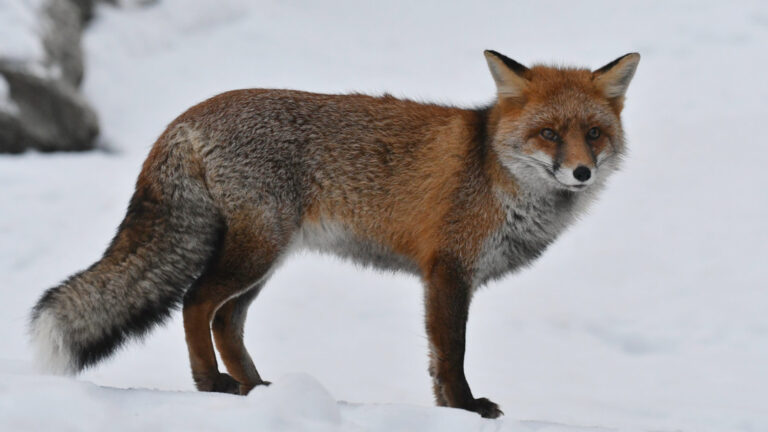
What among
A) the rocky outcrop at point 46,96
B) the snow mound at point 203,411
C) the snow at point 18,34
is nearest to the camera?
the snow mound at point 203,411

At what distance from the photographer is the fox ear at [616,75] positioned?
4.17 meters

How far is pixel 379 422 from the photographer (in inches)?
128

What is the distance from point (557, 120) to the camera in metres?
4.00

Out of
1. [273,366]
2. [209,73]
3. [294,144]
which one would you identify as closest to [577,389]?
[273,366]

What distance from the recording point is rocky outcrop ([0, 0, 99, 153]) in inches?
319

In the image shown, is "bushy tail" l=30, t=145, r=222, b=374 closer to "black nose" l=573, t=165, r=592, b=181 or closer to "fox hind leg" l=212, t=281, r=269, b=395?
"fox hind leg" l=212, t=281, r=269, b=395

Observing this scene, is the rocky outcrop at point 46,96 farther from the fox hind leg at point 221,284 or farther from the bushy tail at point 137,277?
the fox hind leg at point 221,284

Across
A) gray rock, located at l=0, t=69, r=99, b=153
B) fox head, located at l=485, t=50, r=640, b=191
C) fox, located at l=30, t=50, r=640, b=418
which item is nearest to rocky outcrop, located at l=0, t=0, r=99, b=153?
gray rock, located at l=0, t=69, r=99, b=153

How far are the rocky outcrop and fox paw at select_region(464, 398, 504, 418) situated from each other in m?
5.59

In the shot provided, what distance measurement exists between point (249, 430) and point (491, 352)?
156 inches

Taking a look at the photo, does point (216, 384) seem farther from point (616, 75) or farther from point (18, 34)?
point (18, 34)

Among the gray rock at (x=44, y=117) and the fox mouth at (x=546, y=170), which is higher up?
the gray rock at (x=44, y=117)

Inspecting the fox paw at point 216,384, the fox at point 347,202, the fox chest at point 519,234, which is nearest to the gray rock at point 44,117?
the fox at point 347,202

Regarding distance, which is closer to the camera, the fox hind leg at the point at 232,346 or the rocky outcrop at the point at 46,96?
the fox hind leg at the point at 232,346
